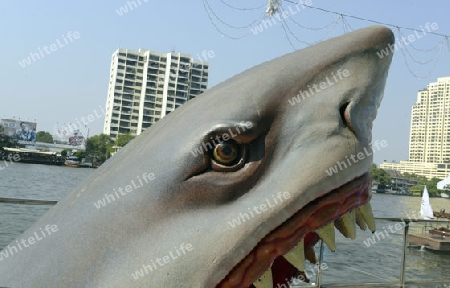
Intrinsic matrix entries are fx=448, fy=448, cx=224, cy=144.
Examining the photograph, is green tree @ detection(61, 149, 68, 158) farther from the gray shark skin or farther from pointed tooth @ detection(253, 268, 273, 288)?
pointed tooth @ detection(253, 268, 273, 288)

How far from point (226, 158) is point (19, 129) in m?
103

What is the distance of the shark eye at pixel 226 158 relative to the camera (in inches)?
56.6

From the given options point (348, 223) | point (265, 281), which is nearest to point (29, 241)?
point (265, 281)

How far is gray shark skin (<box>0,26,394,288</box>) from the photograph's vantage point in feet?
4.37

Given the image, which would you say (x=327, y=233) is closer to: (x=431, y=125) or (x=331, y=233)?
(x=331, y=233)

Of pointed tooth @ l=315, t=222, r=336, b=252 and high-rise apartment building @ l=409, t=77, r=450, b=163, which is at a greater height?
pointed tooth @ l=315, t=222, r=336, b=252

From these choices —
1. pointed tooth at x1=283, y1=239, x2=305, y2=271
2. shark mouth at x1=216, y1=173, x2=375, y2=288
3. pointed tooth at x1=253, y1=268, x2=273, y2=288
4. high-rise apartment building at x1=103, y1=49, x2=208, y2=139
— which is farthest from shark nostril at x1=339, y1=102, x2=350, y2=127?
high-rise apartment building at x1=103, y1=49, x2=208, y2=139

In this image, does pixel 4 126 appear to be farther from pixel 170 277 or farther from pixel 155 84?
pixel 170 277

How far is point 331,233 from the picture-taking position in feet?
4.82

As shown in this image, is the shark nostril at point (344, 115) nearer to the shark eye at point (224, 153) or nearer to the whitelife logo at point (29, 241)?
the shark eye at point (224, 153)

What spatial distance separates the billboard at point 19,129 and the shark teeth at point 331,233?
97.7m

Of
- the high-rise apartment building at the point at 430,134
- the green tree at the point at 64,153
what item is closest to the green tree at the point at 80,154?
the green tree at the point at 64,153

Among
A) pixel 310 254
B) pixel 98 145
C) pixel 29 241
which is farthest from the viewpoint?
pixel 98 145

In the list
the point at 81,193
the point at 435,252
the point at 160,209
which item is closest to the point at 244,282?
the point at 160,209
